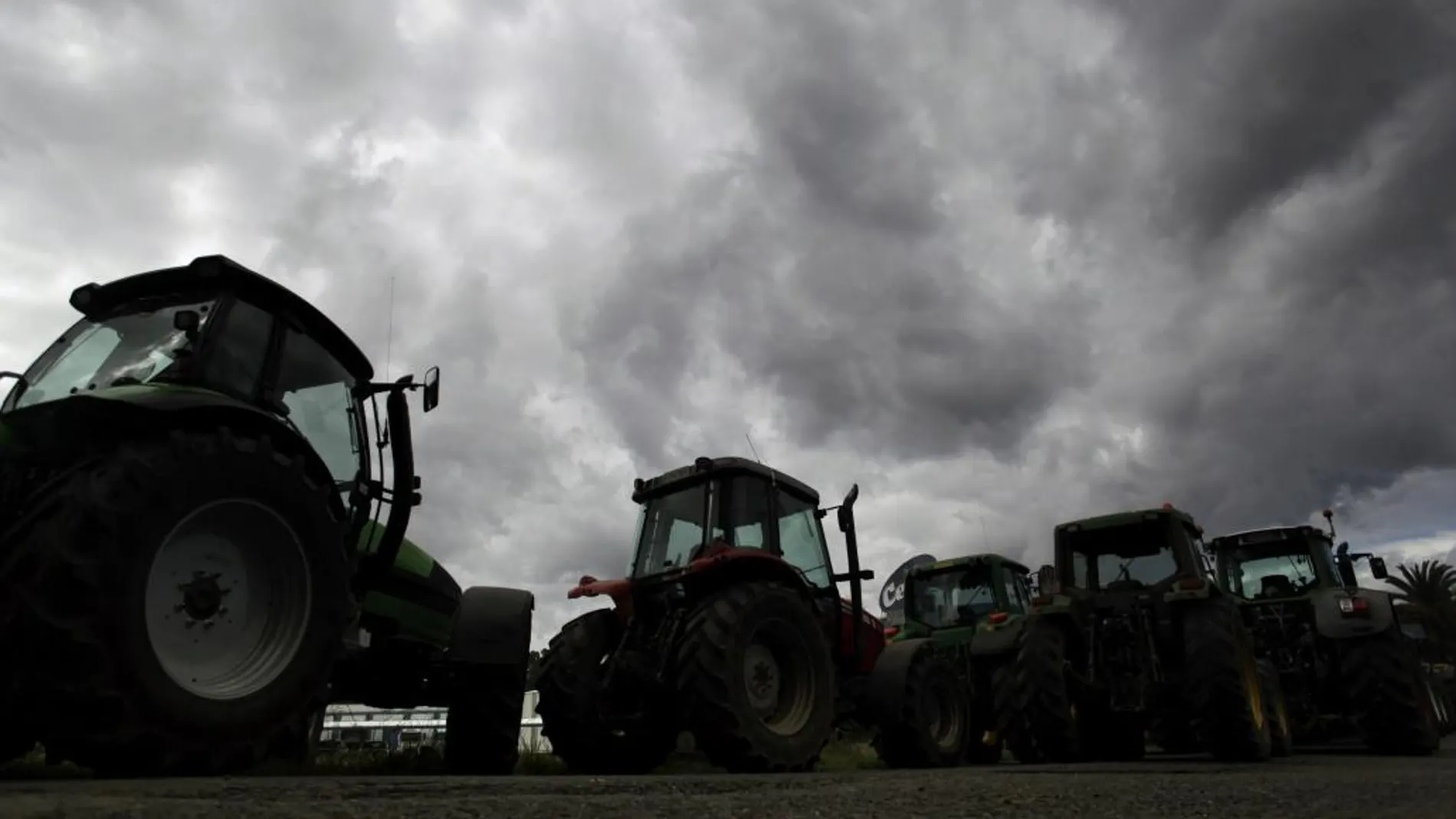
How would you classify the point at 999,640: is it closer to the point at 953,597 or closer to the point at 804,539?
the point at 804,539

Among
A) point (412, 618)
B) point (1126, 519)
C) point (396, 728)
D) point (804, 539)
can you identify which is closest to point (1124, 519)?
point (1126, 519)

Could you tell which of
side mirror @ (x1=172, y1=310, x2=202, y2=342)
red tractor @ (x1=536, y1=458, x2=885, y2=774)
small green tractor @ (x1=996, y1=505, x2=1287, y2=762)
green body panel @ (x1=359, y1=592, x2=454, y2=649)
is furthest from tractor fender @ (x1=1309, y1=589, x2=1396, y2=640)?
side mirror @ (x1=172, y1=310, x2=202, y2=342)

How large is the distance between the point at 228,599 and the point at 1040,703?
6.23 metres

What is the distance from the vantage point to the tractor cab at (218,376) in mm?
3463

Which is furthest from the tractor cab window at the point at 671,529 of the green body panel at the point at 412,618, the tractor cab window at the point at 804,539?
the green body panel at the point at 412,618

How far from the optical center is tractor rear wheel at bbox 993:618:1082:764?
24.1 feet

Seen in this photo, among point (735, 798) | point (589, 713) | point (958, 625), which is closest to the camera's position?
point (735, 798)

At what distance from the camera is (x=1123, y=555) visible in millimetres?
8844

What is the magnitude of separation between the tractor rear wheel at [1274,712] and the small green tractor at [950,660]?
2126 mm

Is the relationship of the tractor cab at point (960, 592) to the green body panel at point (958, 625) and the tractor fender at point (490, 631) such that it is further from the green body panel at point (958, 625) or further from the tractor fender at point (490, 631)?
the tractor fender at point (490, 631)

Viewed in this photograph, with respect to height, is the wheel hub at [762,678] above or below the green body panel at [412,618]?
below

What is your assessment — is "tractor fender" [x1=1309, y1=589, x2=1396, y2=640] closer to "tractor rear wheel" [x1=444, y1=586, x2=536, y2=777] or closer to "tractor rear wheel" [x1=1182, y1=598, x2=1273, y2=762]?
"tractor rear wheel" [x1=1182, y1=598, x2=1273, y2=762]

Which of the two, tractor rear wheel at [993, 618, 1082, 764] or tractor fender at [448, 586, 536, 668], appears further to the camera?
tractor rear wheel at [993, 618, 1082, 764]

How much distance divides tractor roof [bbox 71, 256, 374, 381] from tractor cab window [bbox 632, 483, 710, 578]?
3.29m
